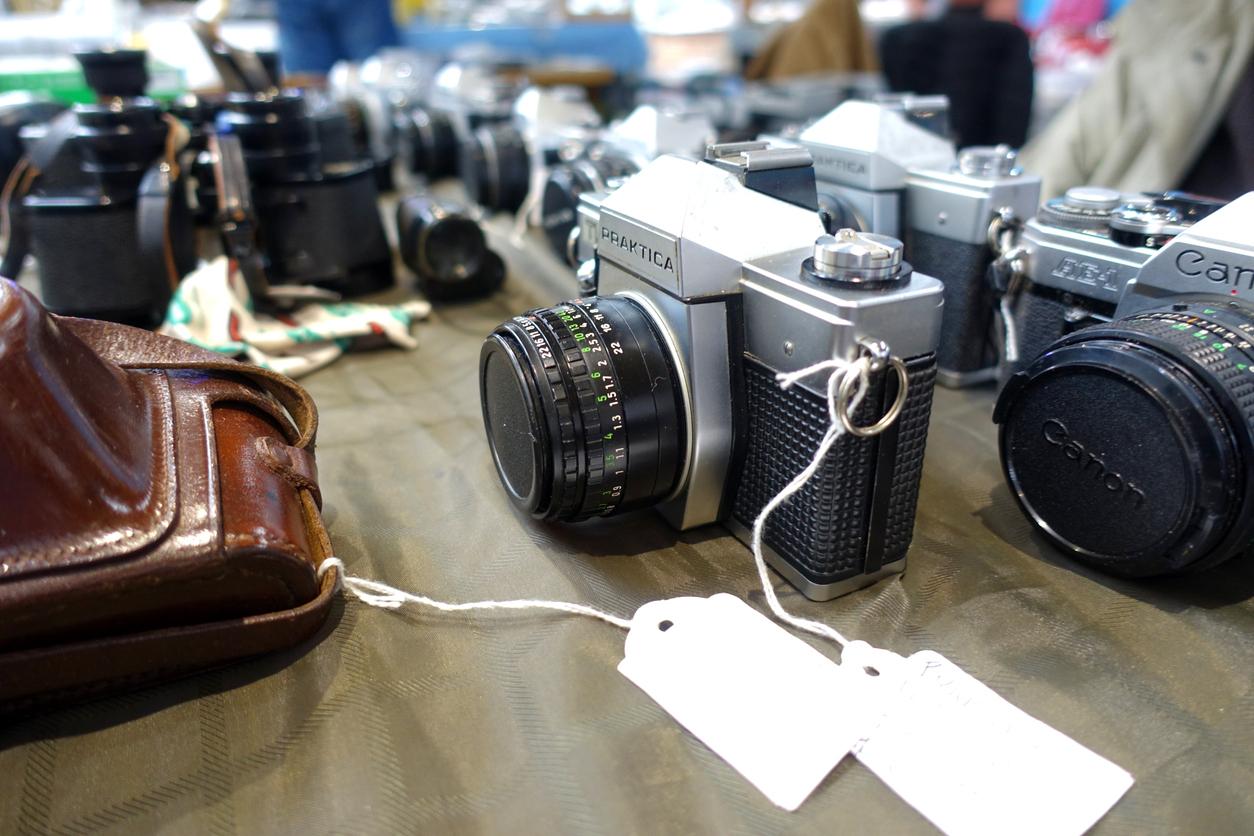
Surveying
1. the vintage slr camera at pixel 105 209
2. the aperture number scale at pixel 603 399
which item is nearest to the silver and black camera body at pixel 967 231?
the aperture number scale at pixel 603 399

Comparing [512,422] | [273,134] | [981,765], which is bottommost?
[981,765]

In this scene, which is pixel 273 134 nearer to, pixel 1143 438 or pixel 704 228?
pixel 704 228

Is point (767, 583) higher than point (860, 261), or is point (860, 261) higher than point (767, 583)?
point (860, 261)

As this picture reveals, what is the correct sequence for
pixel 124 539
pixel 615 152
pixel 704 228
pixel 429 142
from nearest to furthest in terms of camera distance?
1. pixel 124 539
2. pixel 704 228
3. pixel 615 152
4. pixel 429 142

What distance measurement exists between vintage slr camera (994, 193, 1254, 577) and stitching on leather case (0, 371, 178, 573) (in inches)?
21.2

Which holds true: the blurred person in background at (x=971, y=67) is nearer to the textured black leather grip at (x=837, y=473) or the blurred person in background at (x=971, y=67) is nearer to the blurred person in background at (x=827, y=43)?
the blurred person in background at (x=827, y=43)

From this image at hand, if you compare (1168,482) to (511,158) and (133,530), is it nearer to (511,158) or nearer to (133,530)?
(133,530)

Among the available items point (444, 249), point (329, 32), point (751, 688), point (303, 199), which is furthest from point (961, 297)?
point (329, 32)

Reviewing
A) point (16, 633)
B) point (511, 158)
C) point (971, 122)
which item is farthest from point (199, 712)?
point (971, 122)

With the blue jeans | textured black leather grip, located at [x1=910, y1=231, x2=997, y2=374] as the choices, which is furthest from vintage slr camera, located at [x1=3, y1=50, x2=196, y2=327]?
the blue jeans

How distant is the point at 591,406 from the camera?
1.74 feet

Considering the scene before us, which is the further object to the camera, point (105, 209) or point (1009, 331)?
point (105, 209)

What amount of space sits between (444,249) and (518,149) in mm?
322

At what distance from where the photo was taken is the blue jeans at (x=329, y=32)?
2139 mm
